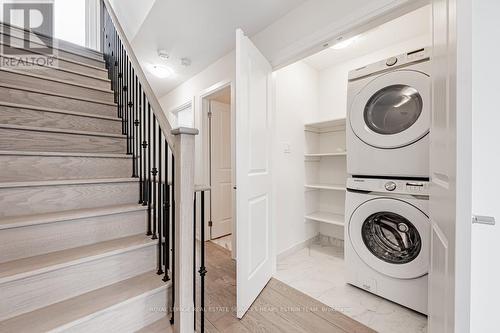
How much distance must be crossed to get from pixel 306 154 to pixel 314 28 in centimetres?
146

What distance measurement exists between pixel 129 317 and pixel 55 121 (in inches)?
65.7

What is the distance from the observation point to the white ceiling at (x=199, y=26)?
1.80 m

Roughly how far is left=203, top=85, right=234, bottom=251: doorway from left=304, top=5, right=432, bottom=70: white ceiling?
4.60 ft

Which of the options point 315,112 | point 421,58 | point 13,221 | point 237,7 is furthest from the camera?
point 315,112

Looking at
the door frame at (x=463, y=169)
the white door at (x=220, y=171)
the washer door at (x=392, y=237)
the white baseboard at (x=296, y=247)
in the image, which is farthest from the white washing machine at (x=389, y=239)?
the white door at (x=220, y=171)

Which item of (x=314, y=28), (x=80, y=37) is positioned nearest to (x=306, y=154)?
(x=314, y=28)

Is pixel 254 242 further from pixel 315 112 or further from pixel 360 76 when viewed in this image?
pixel 315 112

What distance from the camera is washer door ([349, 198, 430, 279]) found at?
1.43 metres

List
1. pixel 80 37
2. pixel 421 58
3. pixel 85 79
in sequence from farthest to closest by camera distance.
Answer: pixel 80 37, pixel 85 79, pixel 421 58

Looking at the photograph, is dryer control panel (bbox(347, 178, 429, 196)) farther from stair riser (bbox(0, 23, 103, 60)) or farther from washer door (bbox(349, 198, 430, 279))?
stair riser (bbox(0, 23, 103, 60))

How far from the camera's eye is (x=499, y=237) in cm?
94

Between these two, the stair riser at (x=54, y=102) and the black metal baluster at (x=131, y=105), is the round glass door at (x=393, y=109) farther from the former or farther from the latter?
the stair riser at (x=54, y=102)

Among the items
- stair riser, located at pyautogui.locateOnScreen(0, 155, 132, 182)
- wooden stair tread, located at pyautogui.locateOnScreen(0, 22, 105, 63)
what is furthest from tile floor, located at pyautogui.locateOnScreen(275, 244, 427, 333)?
wooden stair tread, located at pyautogui.locateOnScreen(0, 22, 105, 63)

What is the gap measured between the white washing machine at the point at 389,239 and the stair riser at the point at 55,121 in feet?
7.60
